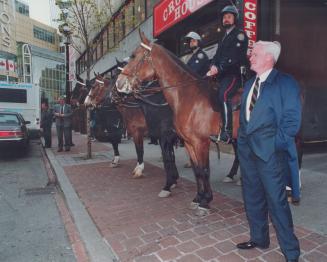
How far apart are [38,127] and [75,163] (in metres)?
8.27

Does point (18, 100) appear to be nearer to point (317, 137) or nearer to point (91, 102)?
point (91, 102)

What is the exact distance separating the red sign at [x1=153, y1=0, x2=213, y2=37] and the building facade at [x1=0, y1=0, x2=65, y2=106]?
35443 mm

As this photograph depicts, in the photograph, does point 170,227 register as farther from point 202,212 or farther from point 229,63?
point 229,63

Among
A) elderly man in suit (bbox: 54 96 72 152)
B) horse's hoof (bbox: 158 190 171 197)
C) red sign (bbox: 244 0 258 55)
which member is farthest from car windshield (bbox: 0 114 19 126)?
red sign (bbox: 244 0 258 55)

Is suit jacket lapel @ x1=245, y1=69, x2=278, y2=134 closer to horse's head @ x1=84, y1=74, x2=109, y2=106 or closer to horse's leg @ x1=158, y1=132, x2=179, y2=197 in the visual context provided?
horse's leg @ x1=158, y1=132, x2=179, y2=197

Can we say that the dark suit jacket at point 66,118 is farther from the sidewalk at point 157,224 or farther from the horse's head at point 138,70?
the horse's head at point 138,70

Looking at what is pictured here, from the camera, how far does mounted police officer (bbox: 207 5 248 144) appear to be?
14.2 feet

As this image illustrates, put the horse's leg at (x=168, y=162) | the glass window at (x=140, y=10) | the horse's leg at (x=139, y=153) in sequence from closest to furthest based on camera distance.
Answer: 1. the horse's leg at (x=168, y=162)
2. the horse's leg at (x=139, y=153)
3. the glass window at (x=140, y=10)

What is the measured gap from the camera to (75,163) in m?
9.69

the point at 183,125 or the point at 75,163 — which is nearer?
the point at 183,125

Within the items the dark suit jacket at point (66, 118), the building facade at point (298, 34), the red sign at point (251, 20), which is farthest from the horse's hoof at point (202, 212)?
the dark suit jacket at point (66, 118)

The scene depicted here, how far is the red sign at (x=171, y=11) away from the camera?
10.2 metres

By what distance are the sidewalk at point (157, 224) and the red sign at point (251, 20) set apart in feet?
12.3

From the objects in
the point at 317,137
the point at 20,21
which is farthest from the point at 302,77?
the point at 20,21
